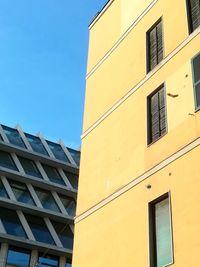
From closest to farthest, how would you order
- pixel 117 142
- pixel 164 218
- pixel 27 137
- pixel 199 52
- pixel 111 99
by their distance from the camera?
pixel 164 218 → pixel 199 52 → pixel 117 142 → pixel 111 99 → pixel 27 137

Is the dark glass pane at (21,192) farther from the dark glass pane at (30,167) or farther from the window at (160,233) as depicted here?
the window at (160,233)

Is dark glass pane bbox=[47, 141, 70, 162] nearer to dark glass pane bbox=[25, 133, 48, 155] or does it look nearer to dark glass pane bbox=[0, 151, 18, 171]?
dark glass pane bbox=[25, 133, 48, 155]

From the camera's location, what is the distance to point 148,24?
49.8 feet

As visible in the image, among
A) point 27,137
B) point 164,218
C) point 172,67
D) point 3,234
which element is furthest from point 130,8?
point 27,137

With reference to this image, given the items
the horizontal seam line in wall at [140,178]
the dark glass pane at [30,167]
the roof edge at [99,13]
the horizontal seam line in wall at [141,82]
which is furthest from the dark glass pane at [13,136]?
the horizontal seam line in wall at [140,178]

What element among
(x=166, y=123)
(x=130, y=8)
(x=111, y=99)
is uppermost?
(x=130, y=8)

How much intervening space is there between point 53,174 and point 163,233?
3550 cm

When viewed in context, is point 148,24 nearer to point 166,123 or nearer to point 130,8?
point 130,8

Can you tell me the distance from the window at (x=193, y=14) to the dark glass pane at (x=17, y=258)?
3026 centimetres

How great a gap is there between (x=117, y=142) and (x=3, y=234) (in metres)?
26.1

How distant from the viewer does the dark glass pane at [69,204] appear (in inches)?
1753

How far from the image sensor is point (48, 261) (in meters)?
40.8

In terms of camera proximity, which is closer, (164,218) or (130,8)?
(164,218)

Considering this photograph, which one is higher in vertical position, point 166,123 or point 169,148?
point 166,123
